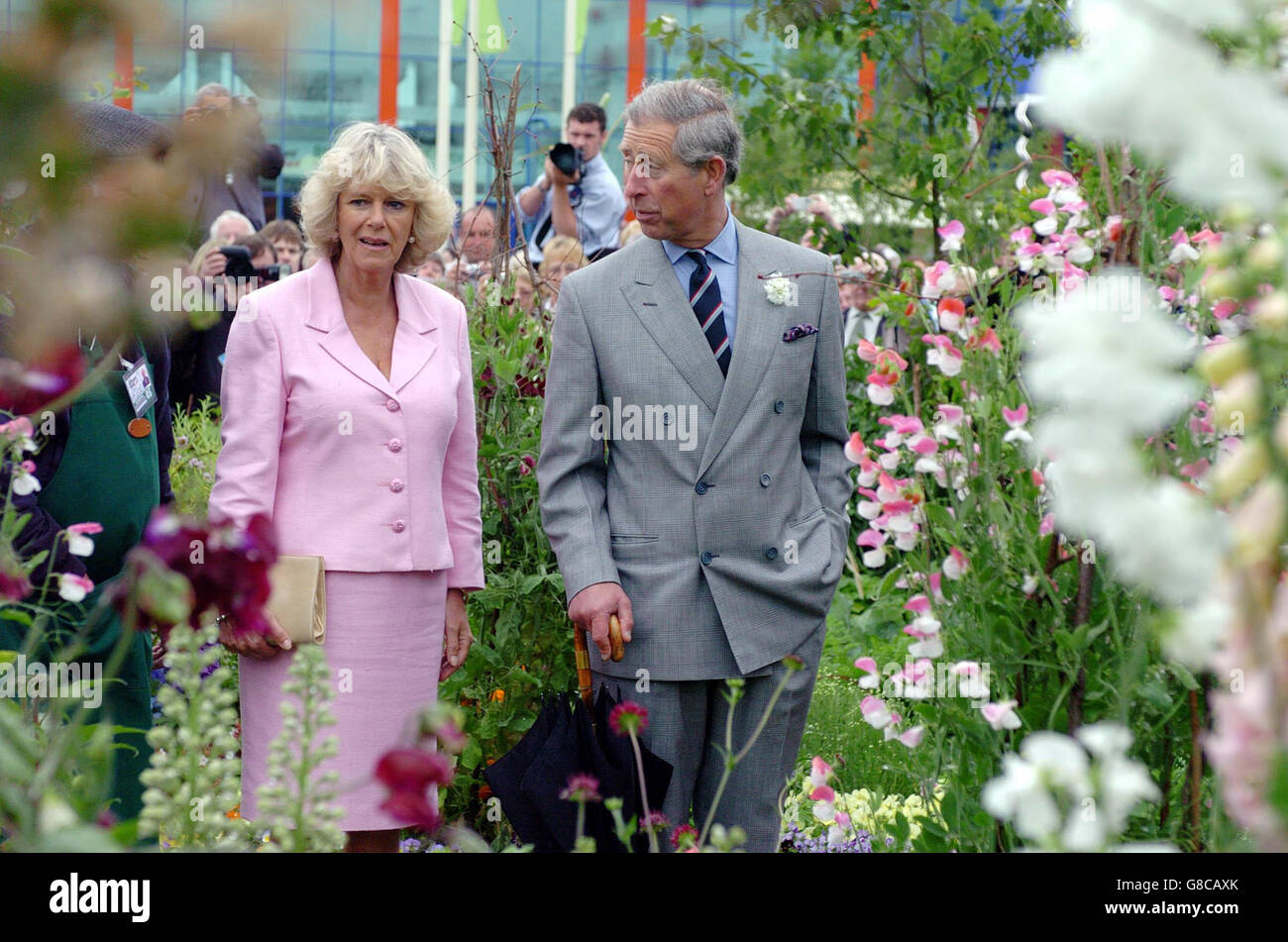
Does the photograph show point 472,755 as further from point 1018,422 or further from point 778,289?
point 1018,422

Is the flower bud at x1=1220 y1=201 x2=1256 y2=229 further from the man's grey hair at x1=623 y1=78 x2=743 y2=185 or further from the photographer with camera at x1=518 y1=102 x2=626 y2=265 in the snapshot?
the photographer with camera at x1=518 y1=102 x2=626 y2=265

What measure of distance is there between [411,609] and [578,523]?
0.44m

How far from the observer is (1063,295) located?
2.18m

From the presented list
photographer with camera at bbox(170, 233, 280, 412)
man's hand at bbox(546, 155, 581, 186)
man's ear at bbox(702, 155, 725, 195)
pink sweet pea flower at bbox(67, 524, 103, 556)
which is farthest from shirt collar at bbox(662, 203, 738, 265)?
man's hand at bbox(546, 155, 581, 186)

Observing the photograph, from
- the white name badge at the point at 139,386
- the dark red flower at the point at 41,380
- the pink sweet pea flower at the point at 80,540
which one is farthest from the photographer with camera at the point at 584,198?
the dark red flower at the point at 41,380

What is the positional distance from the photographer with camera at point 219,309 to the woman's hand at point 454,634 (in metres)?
2.32

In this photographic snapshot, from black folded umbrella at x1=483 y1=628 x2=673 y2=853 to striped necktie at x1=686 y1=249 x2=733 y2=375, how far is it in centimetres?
73

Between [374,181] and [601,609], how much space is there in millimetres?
998

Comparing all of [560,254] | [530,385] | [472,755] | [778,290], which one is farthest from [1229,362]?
[560,254]

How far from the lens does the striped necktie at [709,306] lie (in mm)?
2746

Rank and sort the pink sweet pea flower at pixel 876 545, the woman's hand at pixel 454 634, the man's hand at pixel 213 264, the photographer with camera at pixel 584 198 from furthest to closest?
the photographer with camera at pixel 584 198 → the man's hand at pixel 213 264 → the woman's hand at pixel 454 634 → the pink sweet pea flower at pixel 876 545

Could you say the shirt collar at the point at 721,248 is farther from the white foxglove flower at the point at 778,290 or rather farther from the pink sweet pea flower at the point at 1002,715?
the pink sweet pea flower at the point at 1002,715

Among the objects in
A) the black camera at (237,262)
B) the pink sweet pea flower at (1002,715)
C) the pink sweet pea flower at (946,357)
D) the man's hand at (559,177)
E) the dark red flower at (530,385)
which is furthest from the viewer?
the man's hand at (559,177)
